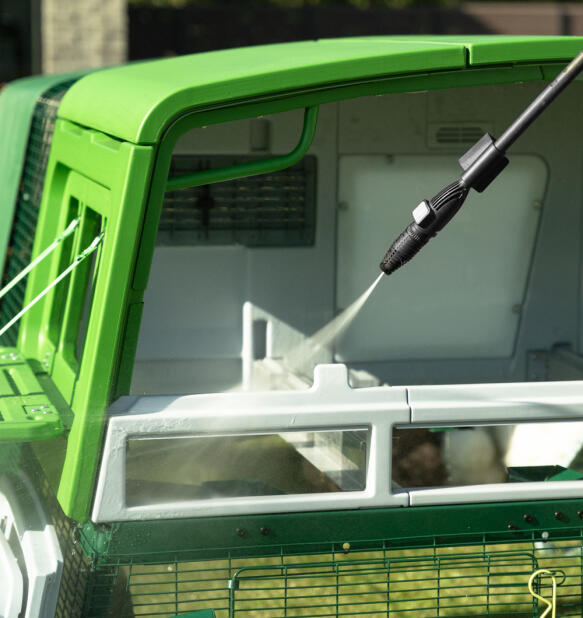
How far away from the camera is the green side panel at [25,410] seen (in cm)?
270

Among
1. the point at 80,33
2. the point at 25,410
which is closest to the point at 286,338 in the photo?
the point at 25,410

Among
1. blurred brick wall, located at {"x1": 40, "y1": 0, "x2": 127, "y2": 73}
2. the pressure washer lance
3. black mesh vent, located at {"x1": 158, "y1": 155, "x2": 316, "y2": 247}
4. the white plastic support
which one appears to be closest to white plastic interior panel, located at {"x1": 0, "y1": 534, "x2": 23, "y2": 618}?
the white plastic support

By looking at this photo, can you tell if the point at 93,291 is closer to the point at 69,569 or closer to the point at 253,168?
the point at 253,168

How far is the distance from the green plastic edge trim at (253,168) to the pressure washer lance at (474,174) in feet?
1.17

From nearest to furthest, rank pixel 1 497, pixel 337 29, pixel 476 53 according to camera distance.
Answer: pixel 476 53 → pixel 1 497 → pixel 337 29

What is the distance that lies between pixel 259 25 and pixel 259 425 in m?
11.3

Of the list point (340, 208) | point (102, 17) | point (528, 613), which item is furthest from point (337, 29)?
point (528, 613)

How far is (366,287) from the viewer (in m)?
4.32

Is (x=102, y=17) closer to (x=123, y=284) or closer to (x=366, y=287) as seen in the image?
(x=366, y=287)

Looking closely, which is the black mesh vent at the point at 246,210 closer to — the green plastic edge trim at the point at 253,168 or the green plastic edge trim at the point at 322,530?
the green plastic edge trim at the point at 253,168

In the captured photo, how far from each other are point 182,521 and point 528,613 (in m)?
1.01

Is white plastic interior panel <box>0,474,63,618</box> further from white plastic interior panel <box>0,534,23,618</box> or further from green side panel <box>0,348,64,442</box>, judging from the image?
green side panel <box>0,348,64,442</box>

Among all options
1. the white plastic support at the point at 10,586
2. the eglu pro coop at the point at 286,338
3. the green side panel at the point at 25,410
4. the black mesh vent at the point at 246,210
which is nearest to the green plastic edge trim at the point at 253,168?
the eglu pro coop at the point at 286,338

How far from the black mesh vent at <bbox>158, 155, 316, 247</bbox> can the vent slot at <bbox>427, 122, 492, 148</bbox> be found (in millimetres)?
439
